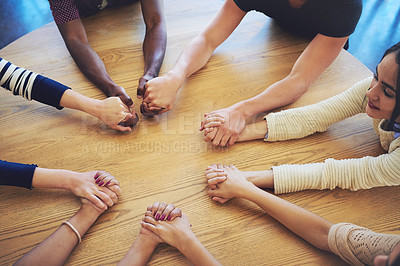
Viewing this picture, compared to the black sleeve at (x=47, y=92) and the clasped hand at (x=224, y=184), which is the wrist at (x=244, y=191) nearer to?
the clasped hand at (x=224, y=184)

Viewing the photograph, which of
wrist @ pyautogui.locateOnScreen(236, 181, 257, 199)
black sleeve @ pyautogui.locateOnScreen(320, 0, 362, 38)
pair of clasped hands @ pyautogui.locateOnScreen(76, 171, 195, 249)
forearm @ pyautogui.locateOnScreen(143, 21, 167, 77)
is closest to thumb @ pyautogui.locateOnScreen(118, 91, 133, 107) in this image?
forearm @ pyautogui.locateOnScreen(143, 21, 167, 77)

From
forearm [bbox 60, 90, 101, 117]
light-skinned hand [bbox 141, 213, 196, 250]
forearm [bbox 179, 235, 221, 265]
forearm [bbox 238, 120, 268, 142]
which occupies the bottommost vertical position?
forearm [bbox 179, 235, 221, 265]

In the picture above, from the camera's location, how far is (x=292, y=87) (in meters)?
0.95

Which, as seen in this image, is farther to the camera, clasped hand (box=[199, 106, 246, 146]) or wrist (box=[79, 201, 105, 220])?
clasped hand (box=[199, 106, 246, 146])

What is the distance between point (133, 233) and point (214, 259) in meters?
0.22

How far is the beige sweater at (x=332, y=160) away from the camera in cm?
76

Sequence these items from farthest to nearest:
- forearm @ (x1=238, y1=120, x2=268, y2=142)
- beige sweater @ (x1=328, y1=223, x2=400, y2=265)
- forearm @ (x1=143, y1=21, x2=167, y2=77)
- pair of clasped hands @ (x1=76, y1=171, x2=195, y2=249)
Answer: forearm @ (x1=143, y1=21, x2=167, y2=77), forearm @ (x1=238, y1=120, x2=268, y2=142), pair of clasped hands @ (x1=76, y1=171, x2=195, y2=249), beige sweater @ (x1=328, y1=223, x2=400, y2=265)

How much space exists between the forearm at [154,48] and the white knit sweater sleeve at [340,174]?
565 mm

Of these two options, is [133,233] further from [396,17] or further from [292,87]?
[396,17]

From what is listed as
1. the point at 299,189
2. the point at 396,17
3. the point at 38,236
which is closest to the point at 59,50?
the point at 38,236

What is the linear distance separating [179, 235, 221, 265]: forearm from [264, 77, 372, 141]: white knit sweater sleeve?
402mm

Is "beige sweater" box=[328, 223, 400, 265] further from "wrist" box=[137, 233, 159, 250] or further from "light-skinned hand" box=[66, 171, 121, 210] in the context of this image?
"light-skinned hand" box=[66, 171, 121, 210]

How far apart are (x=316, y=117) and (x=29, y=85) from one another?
93cm

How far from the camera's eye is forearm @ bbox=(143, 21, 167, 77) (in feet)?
3.50
